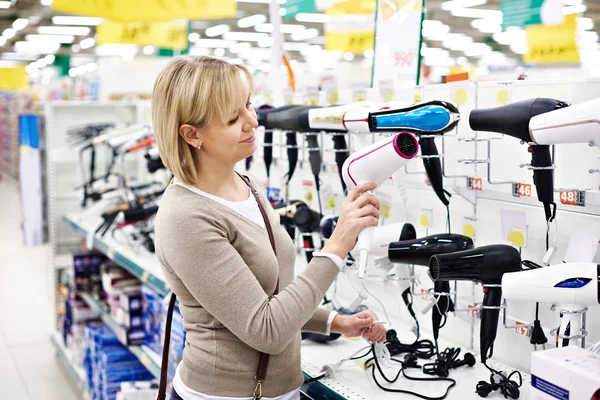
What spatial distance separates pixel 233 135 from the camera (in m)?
1.36

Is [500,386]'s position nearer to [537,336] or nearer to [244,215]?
[537,336]

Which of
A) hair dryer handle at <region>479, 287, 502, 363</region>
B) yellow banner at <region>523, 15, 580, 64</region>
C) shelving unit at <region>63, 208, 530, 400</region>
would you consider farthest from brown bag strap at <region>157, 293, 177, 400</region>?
A: yellow banner at <region>523, 15, 580, 64</region>

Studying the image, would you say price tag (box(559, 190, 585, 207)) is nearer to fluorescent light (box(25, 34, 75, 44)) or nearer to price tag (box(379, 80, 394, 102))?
price tag (box(379, 80, 394, 102))

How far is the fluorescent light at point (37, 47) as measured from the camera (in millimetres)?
20516

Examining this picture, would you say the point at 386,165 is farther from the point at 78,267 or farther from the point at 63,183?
the point at 63,183

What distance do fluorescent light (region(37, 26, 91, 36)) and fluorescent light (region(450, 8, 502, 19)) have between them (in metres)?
9.34

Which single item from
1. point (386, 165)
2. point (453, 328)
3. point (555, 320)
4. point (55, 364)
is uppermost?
point (386, 165)

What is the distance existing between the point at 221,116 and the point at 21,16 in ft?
53.2

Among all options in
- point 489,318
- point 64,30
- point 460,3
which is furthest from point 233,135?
point 64,30

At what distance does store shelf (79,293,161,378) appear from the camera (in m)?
2.88

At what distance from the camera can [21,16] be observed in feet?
51.1

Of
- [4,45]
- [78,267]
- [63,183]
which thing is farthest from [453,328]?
[4,45]

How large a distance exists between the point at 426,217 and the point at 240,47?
2034 centimetres

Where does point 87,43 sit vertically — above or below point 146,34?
above
